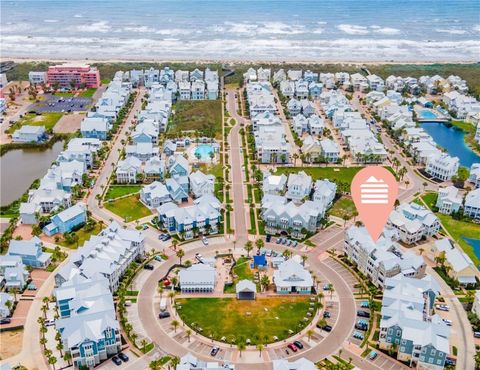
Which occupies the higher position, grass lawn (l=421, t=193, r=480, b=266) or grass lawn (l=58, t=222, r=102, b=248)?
grass lawn (l=58, t=222, r=102, b=248)

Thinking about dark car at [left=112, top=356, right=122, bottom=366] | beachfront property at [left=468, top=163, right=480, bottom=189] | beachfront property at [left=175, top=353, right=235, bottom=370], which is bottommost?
dark car at [left=112, top=356, right=122, bottom=366]

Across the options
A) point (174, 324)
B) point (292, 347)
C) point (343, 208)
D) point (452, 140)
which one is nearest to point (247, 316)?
point (292, 347)

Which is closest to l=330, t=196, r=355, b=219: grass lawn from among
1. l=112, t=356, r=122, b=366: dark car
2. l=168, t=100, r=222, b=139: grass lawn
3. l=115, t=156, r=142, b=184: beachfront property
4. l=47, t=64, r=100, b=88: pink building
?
l=115, t=156, r=142, b=184: beachfront property

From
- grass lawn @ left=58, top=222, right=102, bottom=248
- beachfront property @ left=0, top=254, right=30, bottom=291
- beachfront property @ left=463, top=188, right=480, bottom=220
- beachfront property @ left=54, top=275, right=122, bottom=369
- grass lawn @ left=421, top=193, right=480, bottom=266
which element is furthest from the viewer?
beachfront property @ left=463, top=188, right=480, bottom=220

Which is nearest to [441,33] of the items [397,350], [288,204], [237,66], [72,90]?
[237,66]

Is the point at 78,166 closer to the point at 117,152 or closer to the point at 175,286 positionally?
the point at 117,152

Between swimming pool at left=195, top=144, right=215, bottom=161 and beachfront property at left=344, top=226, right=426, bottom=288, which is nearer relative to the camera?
beachfront property at left=344, top=226, right=426, bottom=288

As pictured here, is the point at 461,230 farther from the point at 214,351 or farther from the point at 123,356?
the point at 123,356

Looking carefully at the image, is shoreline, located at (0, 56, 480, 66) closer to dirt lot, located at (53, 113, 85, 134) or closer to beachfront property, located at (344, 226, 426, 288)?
dirt lot, located at (53, 113, 85, 134)
